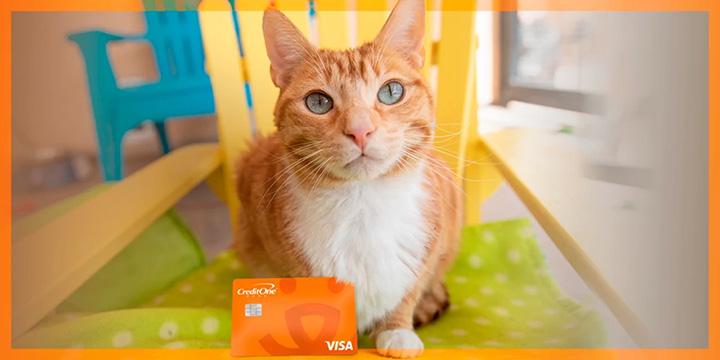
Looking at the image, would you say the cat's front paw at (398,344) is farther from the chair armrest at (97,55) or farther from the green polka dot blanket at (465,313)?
the chair armrest at (97,55)

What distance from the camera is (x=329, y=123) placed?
0.54m

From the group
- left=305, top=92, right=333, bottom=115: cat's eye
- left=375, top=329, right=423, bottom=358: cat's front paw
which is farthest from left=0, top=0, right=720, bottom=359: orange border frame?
left=305, top=92, right=333, bottom=115: cat's eye

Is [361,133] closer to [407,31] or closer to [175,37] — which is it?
[407,31]

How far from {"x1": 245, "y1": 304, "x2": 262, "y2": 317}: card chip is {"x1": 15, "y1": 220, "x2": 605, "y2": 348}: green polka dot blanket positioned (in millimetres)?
67

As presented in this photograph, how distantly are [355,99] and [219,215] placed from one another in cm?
54

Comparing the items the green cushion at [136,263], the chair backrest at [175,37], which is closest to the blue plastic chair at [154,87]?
the chair backrest at [175,37]

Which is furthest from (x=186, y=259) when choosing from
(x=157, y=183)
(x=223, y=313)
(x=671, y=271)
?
(x=671, y=271)

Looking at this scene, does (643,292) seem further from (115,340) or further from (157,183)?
(157,183)

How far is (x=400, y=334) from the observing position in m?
0.62

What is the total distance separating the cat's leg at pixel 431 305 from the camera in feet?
2.52

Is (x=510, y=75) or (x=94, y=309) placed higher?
(x=510, y=75)

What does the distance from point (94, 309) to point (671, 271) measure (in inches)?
28.8

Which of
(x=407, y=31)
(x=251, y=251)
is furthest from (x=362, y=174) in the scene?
(x=251, y=251)

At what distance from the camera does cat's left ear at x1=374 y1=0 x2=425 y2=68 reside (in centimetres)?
56
